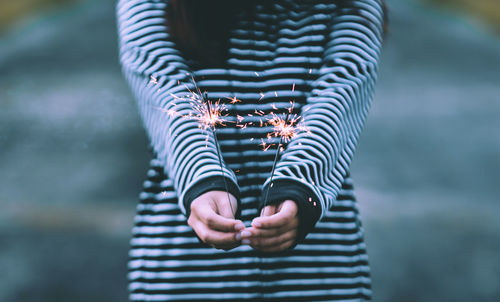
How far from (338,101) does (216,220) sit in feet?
1.31

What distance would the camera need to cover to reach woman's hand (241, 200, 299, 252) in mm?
814

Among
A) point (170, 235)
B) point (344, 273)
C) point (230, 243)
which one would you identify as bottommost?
point (344, 273)

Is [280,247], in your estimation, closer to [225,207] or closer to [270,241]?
[270,241]

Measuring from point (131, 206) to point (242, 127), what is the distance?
8.35ft

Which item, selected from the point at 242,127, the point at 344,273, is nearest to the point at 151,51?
the point at 242,127

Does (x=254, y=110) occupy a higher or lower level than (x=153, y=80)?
lower

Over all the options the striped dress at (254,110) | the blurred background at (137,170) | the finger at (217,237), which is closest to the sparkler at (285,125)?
the striped dress at (254,110)

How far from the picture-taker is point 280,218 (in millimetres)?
820

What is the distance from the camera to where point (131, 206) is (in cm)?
338

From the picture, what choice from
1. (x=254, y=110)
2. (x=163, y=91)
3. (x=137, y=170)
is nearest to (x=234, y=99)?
(x=254, y=110)

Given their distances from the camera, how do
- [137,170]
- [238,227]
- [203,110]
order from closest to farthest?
[238,227], [203,110], [137,170]

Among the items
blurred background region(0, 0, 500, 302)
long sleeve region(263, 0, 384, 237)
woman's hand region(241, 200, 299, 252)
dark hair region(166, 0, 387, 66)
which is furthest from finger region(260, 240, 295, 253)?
blurred background region(0, 0, 500, 302)

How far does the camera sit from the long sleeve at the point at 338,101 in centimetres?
94

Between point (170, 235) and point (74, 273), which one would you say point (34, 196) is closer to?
point (74, 273)
